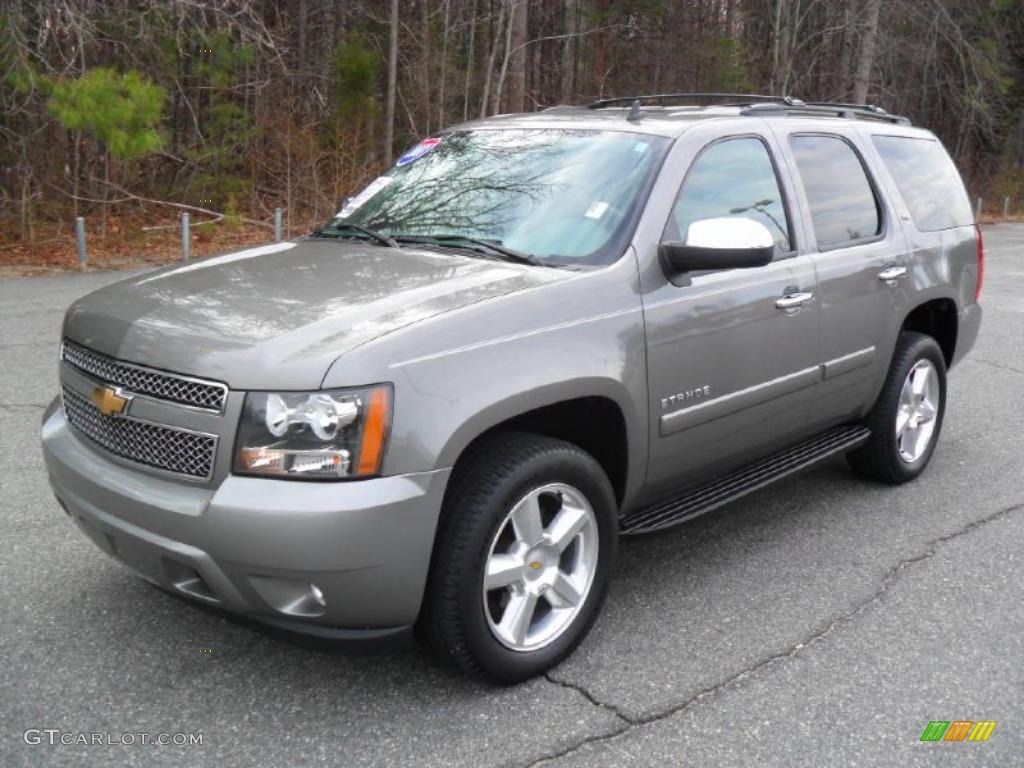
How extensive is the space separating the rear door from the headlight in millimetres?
2314

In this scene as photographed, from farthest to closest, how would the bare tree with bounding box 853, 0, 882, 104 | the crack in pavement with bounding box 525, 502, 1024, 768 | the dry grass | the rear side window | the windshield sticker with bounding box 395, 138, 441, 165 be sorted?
the bare tree with bounding box 853, 0, 882, 104 < the dry grass < the rear side window < the windshield sticker with bounding box 395, 138, 441, 165 < the crack in pavement with bounding box 525, 502, 1024, 768

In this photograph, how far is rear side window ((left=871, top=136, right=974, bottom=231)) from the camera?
5.07m

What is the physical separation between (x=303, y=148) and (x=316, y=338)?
625 inches

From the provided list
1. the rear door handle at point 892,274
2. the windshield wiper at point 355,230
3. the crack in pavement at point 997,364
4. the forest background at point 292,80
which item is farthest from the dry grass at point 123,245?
the rear door handle at point 892,274

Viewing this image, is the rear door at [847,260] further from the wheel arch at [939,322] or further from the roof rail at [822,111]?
the wheel arch at [939,322]

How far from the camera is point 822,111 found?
16.1ft

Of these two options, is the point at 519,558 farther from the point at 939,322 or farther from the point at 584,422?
the point at 939,322

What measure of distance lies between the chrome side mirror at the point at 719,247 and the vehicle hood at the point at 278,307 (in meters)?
0.43

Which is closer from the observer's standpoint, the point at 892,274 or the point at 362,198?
the point at 362,198

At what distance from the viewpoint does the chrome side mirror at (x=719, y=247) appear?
137 inches

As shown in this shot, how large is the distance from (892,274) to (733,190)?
1170mm

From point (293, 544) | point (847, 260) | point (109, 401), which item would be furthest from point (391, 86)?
point (293, 544)

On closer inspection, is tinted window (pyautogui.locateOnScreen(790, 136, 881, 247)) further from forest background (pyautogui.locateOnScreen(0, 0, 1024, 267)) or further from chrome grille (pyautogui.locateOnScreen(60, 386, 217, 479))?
forest background (pyautogui.locateOnScreen(0, 0, 1024, 267))

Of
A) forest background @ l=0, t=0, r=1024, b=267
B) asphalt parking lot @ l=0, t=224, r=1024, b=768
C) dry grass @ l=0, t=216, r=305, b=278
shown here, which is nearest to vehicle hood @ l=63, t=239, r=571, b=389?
asphalt parking lot @ l=0, t=224, r=1024, b=768
